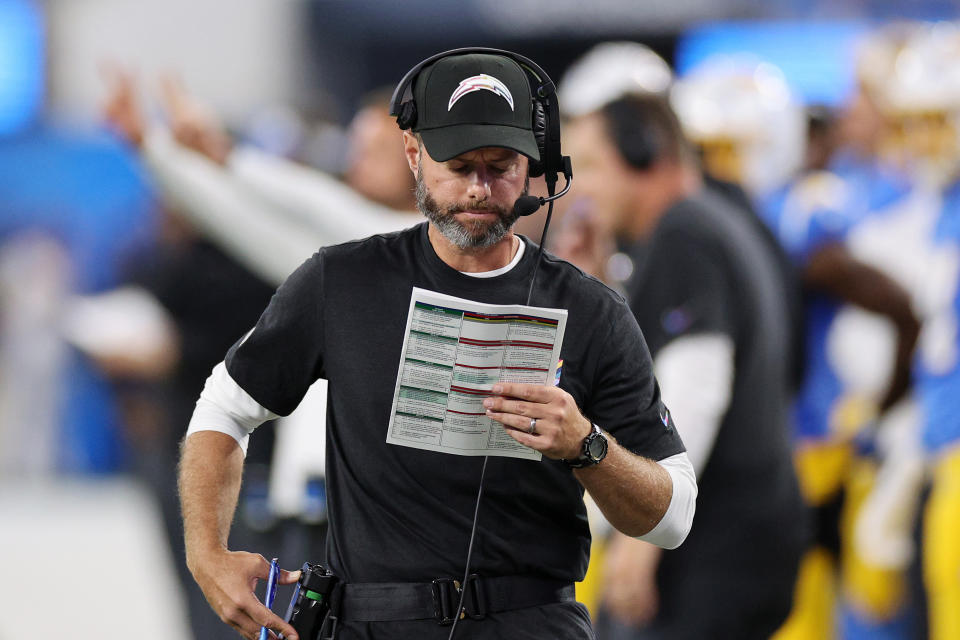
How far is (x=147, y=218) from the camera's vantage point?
415 inches

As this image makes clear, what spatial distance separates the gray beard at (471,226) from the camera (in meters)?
2.31

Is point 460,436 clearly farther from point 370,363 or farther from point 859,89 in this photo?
point 859,89

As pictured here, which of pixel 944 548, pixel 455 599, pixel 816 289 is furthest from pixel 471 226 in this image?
pixel 816 289

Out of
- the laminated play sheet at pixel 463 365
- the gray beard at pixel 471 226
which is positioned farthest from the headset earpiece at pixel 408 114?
the laminated play sheet at pixel 463 365

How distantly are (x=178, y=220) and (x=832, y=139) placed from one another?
293cm

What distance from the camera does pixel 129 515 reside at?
11406 mm

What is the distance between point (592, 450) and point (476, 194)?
422 millimetres

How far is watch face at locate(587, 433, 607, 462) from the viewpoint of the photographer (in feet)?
7.20

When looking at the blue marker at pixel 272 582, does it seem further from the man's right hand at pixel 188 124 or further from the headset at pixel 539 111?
the man's right hand at pixel 188 124

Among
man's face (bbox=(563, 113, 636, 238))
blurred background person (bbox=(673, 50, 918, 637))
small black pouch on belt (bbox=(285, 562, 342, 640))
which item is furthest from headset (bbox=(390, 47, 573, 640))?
blurred background person (bbox=(673, 50, 918, 637))

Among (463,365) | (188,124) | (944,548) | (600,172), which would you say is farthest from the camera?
(944,548)

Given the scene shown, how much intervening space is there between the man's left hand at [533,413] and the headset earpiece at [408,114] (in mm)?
488

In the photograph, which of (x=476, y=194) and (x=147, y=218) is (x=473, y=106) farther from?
(x=147, y=218)

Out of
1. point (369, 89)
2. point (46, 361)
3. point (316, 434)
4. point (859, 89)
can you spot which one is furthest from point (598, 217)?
point (369, 89)
